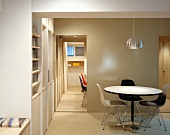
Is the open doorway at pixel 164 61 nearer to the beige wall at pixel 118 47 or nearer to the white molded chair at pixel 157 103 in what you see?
the beige wall at pixel 118 47

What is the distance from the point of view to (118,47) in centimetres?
629

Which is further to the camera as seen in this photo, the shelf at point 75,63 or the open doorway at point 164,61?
the shelf at point 75,63

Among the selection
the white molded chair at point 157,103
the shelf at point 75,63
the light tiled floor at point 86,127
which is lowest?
the light tiled floor at point 86,127

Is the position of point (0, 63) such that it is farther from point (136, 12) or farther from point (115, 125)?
point (115, 125)

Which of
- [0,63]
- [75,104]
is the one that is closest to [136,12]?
[0,63]

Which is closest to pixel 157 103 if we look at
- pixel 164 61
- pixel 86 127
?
pixel 86 127

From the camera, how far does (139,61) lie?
629 centimetres

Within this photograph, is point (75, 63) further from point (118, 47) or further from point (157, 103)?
point (157, 103)

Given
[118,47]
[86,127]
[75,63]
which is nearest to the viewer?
[86,127]

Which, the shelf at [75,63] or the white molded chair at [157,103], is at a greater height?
the shelf at [75,63]

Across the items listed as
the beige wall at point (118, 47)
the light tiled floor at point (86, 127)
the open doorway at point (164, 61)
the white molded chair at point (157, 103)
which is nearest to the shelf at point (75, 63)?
the open doorway at point (164, 61)

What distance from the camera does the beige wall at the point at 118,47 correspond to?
6258mm

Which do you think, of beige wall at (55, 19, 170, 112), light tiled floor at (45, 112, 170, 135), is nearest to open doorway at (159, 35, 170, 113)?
beige wall at (55, 19, 170, 112)

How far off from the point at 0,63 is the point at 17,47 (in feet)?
1.05
